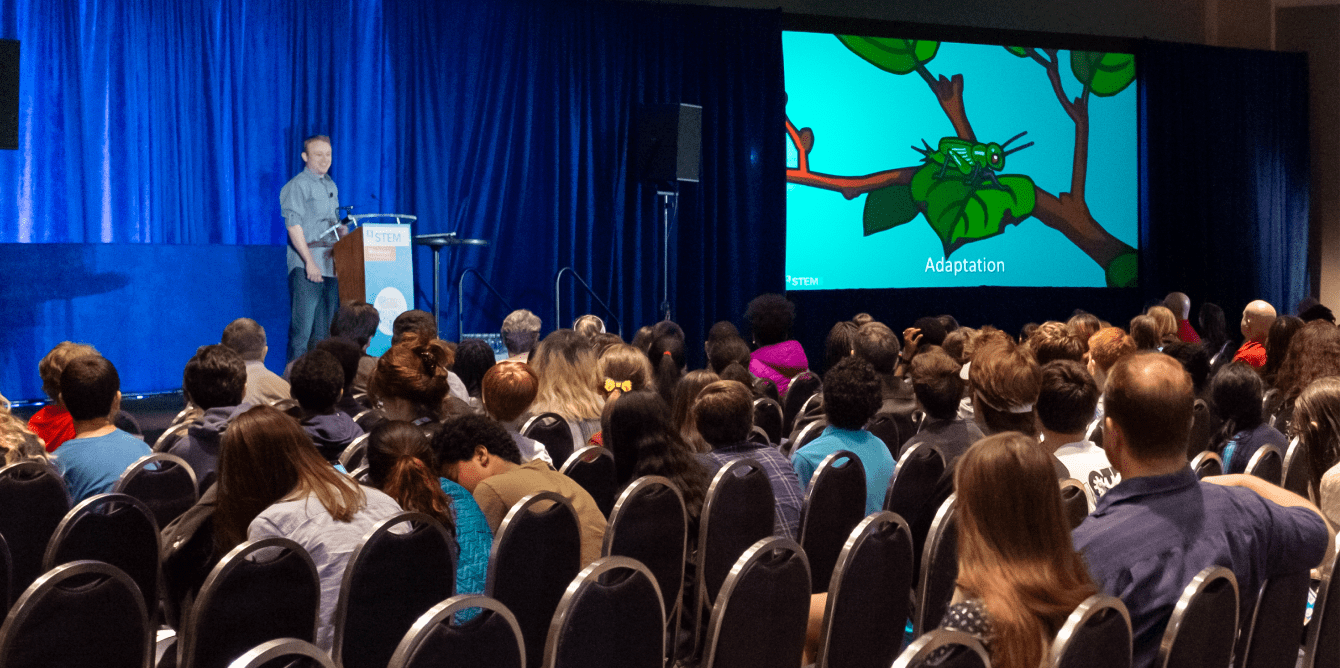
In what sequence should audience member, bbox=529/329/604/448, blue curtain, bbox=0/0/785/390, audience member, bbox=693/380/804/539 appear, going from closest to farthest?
audience member, bbox=693/380/804/539 < audience member, bbox=529/329/604/448 < blue curtain, bbox=0/0/785/390

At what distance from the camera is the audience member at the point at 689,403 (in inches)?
150

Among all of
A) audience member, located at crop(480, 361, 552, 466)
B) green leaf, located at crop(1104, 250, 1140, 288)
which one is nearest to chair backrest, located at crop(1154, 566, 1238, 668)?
audience member, located at crop(480, 361, 552, 466)

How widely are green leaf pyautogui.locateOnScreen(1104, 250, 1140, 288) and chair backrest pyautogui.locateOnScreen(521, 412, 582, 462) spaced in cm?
926

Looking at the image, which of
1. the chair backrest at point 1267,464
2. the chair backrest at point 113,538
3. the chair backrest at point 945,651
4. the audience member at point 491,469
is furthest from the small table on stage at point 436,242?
the chair backrest at point 945,651

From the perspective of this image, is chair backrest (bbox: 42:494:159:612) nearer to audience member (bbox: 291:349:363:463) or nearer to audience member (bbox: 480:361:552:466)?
audience member (bbox: 291:349:363:463)

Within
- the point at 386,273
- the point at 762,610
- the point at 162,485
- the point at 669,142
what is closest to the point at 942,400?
the point at 762,610

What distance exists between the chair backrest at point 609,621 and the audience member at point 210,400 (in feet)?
7.06

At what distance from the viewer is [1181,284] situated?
40.9ft

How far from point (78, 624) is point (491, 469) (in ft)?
3.71

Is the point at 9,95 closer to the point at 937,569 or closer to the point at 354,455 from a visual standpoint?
the point at 354,455

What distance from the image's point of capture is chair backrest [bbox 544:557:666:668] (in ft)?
5.92

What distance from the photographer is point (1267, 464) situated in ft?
11.2

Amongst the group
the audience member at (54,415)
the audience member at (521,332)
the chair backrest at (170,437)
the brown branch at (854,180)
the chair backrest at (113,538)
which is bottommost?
the chair backrest at (113,538)

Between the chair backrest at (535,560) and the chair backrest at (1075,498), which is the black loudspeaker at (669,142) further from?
the chair backrest at (535,560)
